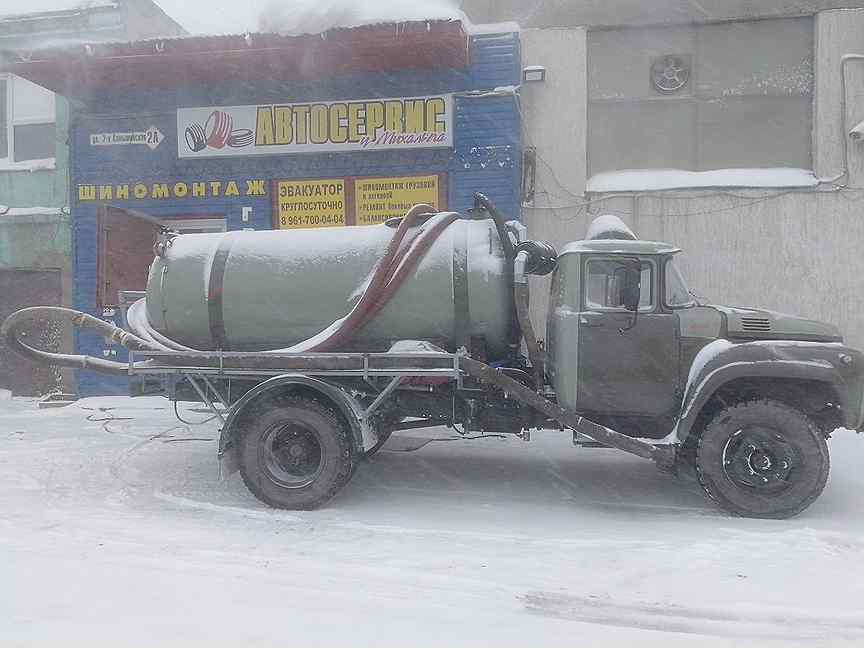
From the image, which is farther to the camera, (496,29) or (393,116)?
(393,116)

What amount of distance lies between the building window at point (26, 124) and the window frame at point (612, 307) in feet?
35.7

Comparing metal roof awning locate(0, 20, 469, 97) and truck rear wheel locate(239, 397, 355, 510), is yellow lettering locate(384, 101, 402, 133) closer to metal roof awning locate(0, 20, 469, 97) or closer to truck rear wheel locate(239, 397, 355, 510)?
metal roof awning locate(0, 20, 469, 97)

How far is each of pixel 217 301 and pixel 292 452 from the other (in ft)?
4.75

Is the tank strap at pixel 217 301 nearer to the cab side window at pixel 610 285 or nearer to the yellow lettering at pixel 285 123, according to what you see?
the cab side window at pixel 610 285

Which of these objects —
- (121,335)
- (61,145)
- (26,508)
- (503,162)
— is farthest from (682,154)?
(61,145)

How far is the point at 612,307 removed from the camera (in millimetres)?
5734

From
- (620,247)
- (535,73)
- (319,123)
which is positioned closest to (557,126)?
(535,73)

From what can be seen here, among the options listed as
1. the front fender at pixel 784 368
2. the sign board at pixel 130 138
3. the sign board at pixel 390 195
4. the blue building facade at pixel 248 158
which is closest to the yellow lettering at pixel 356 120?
the blue building facade at pixel 248 158

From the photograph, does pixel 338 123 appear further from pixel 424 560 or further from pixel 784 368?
pixel 424 560

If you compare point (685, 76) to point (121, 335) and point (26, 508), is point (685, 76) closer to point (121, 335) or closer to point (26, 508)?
point (121, 335)

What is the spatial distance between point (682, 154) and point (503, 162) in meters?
2.64

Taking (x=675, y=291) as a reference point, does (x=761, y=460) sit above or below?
below

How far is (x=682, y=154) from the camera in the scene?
10727 mm

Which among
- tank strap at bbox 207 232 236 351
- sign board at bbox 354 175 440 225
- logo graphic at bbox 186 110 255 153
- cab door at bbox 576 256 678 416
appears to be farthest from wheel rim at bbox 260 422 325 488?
logo graphic at bbox 186 110 255 153
